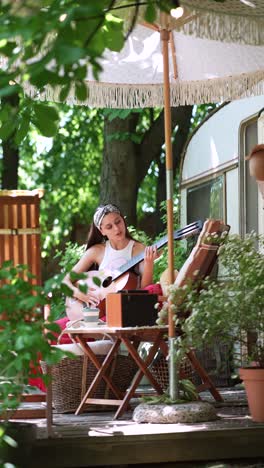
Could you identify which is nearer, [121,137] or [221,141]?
[221,141]

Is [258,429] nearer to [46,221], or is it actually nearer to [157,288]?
[157,288]

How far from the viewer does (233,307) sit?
5.16 meters

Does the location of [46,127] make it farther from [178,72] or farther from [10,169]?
[10,169]

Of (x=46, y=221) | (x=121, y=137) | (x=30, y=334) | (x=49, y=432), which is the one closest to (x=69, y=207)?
(x=46, y=221)

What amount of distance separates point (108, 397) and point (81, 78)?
3804mm

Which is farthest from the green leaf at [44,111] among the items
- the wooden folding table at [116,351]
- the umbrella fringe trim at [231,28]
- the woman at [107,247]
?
the woman at [107,247]

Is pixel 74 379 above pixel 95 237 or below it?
below

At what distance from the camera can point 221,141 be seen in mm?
9008

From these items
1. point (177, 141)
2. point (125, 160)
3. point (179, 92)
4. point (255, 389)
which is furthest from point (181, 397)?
point (177, 141)

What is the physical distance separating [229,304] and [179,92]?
219 cm

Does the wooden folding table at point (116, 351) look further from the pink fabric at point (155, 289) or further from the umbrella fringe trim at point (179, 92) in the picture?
the umbrella fringe trim at point (179, 92)

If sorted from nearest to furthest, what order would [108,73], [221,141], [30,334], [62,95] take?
1. [62,95]
2. [30,334]
3. [108,73]
4. [221,141]

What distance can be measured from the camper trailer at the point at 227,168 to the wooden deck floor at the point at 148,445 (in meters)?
3.05

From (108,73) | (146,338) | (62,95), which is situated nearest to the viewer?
(62,95)
